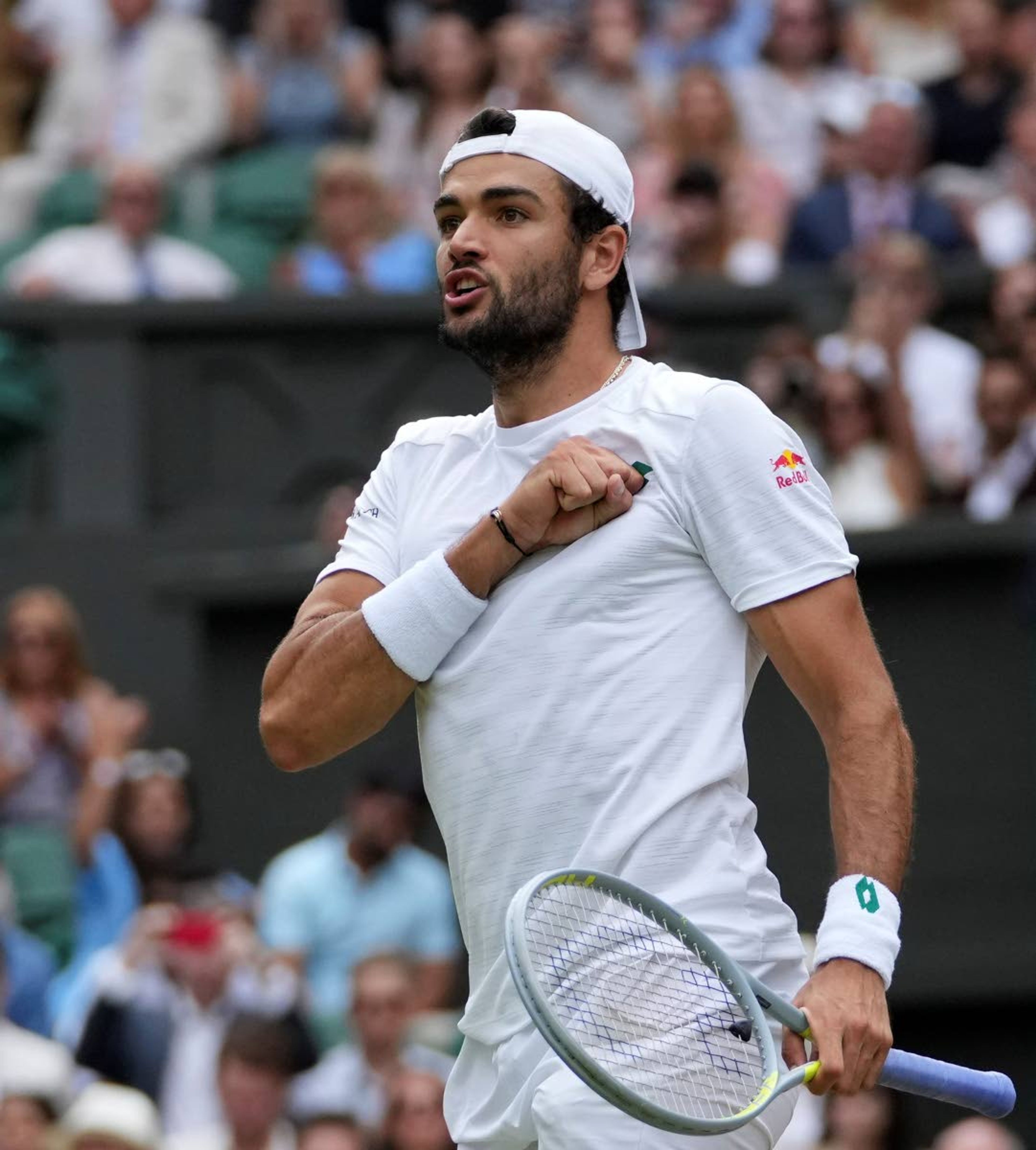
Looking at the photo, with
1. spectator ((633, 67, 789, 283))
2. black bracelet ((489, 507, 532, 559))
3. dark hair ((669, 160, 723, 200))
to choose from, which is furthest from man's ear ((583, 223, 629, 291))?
spectator ((633, 67, 789, 283))

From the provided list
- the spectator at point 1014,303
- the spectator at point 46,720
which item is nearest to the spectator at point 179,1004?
the spectator at point 46,720

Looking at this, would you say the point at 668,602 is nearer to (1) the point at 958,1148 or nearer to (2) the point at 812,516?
(2) the point at 812,516

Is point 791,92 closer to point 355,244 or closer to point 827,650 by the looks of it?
point 355,244

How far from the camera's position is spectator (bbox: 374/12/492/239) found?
11203mm

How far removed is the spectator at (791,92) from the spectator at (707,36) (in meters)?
0.22

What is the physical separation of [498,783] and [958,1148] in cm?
410

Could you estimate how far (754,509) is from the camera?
3637mm

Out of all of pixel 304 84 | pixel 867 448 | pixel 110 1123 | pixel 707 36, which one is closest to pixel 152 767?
pixel 110 1123

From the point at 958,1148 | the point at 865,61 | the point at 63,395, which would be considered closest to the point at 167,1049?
the point at 958,1148

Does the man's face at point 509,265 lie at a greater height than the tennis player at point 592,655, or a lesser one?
greater

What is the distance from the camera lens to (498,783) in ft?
12.0

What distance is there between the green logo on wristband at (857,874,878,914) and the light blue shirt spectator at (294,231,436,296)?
290 inches

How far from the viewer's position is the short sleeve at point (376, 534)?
4016 millimetres

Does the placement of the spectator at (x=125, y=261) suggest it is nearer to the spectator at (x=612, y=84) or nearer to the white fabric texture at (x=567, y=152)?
the spectator at (x=612, y=84)
